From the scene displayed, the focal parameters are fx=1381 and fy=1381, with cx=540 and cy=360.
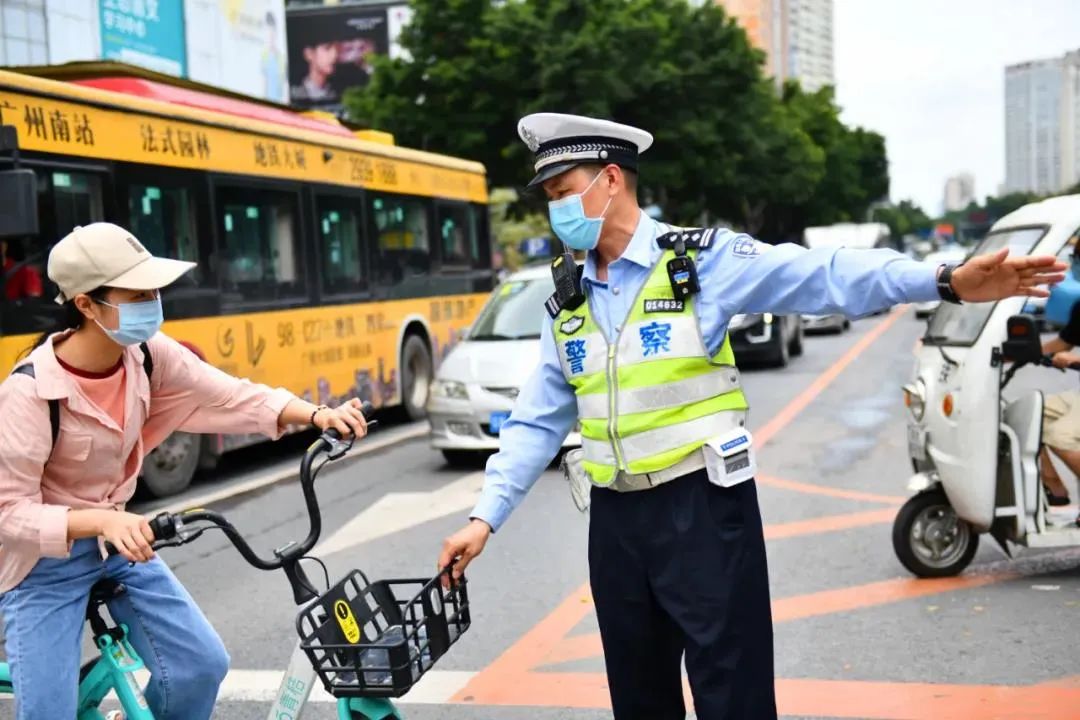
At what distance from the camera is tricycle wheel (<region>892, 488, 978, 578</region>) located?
662 cm

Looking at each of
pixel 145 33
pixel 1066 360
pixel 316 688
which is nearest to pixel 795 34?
pixel 145 33

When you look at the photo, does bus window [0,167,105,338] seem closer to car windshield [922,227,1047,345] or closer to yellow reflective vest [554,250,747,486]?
car windshield [922,227,1047,345]

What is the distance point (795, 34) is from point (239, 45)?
12851cm

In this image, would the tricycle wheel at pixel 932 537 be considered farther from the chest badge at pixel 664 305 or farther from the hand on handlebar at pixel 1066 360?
the chest badge at pixel 664 305

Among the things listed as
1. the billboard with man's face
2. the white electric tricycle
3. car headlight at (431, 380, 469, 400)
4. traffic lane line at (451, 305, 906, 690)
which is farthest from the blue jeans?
the billboard with man's face

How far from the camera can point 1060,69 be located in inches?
3196

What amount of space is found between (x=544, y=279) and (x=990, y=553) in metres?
5.71

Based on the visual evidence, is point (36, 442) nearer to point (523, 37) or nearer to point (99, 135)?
point (99, 135)

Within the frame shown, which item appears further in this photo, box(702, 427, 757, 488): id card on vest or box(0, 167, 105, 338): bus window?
box(0, 167, 105, 338): bus window

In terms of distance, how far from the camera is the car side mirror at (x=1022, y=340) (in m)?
6.02

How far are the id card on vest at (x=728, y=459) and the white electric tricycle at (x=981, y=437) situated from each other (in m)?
3.26

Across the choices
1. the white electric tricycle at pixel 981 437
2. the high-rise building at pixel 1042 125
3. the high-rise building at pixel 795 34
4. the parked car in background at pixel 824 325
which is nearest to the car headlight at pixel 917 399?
the white electric tricycle at pixel 981 437

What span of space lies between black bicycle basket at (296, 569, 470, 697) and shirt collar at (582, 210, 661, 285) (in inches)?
32.7

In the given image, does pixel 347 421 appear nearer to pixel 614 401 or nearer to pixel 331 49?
pixel 614 401
